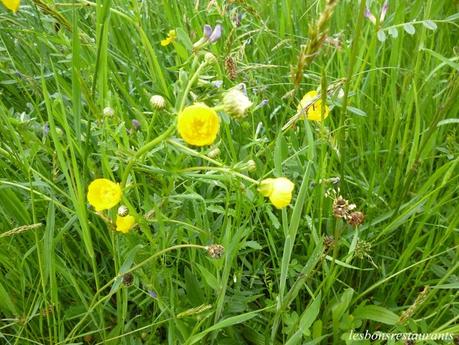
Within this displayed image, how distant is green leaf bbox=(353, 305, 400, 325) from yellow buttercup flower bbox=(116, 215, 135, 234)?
1.51 feet

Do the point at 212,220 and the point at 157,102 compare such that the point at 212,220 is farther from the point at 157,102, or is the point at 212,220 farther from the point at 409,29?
the point at 409,29

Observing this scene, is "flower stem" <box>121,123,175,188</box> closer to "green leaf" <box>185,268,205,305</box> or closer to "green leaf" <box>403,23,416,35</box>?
"green leaf" <box>185,268,205,305</box>

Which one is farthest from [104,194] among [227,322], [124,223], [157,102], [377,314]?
[377,314]

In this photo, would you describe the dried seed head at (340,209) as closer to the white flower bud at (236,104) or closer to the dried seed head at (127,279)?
the white flower bud at (236,104)

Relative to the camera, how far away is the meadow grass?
0.88m

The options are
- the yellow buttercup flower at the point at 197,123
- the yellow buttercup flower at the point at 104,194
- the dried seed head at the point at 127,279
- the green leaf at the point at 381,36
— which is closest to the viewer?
the yellow buttercup flower at the point at 197,123

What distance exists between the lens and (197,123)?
28.5 inches

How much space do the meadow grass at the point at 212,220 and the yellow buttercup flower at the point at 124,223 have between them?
0.02 meters

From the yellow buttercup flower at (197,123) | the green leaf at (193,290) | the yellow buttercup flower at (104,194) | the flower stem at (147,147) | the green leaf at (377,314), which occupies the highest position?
the yellow buttercup flower at (197,123)

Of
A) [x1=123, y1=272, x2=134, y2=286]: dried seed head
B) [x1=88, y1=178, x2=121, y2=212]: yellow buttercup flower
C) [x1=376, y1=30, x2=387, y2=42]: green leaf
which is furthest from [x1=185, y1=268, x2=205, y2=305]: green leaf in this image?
[x1=376, y1=30, x2=387, y2=42]: green leaf

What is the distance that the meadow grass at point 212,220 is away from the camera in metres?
0.88

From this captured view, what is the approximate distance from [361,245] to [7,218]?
70 centimetres

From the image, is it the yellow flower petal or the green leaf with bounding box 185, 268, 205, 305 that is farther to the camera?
the green leaf with bounding box 185, 268, 205, 305

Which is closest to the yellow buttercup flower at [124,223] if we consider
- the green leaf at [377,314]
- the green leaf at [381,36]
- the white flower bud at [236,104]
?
the white flower bud at [236,104]
